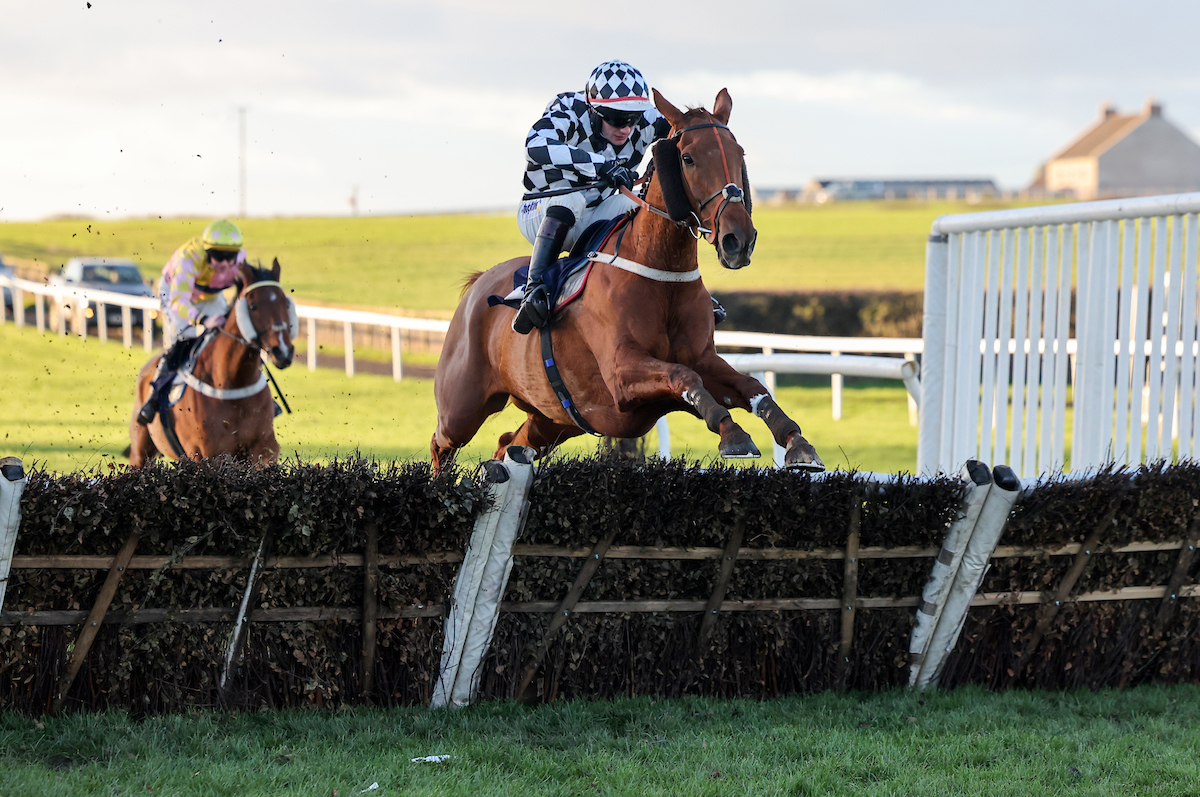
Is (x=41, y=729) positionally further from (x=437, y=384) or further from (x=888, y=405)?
(x=888, y=405)

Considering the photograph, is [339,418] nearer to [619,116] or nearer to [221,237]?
[221,237]

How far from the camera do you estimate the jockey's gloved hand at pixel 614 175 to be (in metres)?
4.38

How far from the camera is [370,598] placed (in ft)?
10.9

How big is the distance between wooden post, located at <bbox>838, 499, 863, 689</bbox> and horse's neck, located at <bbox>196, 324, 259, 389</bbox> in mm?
3493

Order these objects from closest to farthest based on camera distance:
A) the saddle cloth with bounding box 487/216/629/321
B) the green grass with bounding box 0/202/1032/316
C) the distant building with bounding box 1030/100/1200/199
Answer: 1. the saddle cloth with bounding box 487/216/629/321
2. the green grass with bounding box 0/202/1032/316
3. the distant building with bounding box 1030/100/1200/199

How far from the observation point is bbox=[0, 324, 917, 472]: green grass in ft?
27.8

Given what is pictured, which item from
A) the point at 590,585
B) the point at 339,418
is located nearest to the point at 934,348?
the point at 590,585

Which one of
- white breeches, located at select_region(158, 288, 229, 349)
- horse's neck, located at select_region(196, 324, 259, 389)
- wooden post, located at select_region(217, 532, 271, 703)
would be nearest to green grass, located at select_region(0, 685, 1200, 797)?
wooden post, located at select_region(217, 532, 271, 703)

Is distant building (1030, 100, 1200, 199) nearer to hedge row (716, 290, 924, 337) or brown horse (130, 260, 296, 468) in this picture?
hedge row (716, 290, 924, 337)

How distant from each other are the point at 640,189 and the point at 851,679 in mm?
1881

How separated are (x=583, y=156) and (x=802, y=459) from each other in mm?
1609

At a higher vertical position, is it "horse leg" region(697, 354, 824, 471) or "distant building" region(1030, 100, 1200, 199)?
"distant building" region(1030, 100, 1200, 199)

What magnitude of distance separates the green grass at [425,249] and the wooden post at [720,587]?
20562mm

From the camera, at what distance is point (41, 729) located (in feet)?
9.89
